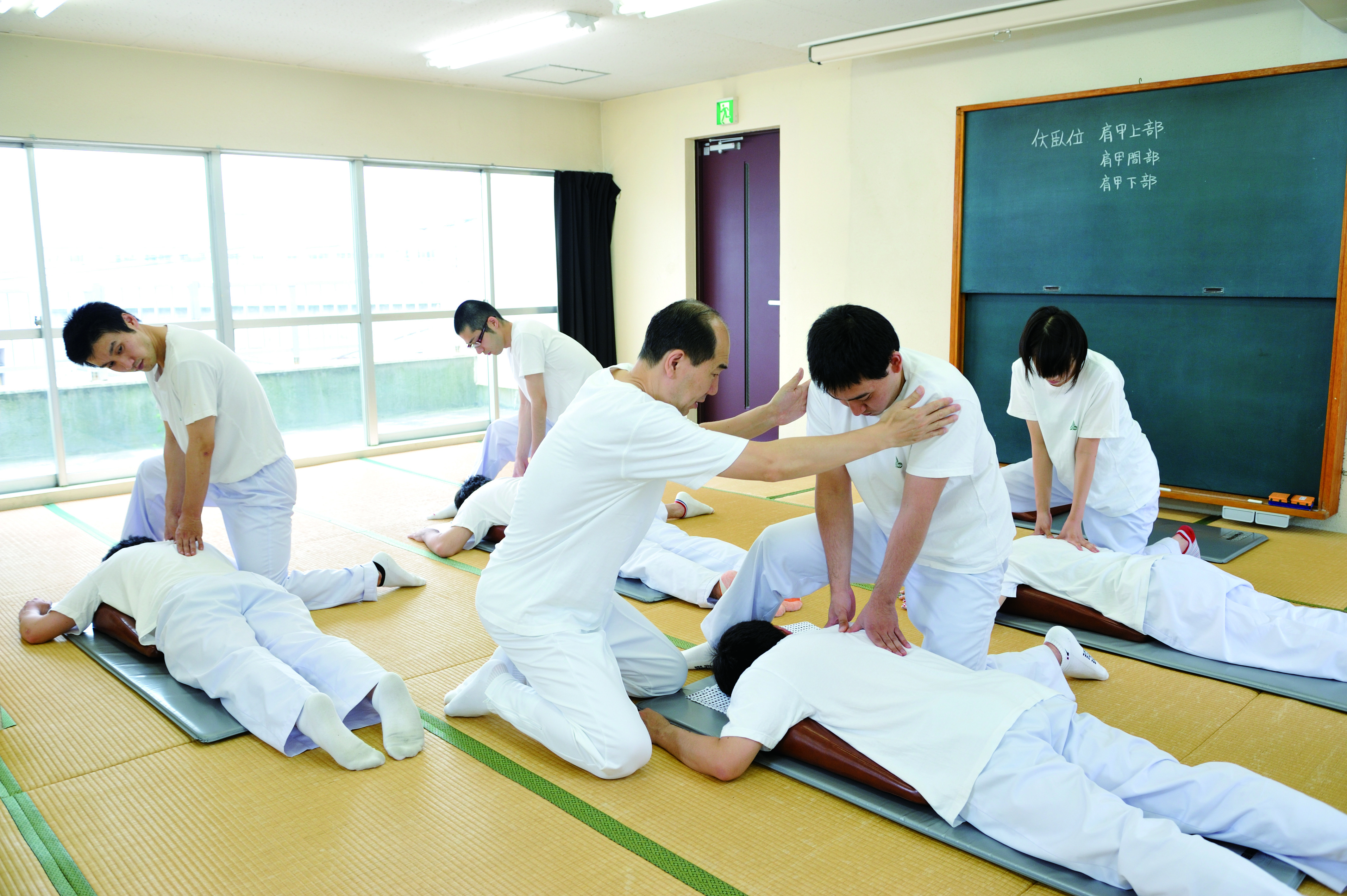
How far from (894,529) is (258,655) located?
66.8 inches

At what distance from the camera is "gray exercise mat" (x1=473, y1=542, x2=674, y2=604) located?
12.0 ft

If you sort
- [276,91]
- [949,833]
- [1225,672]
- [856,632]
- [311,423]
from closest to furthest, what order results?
[949,833] < [856,632] < [1225,672] < [276,91] < [311,423]

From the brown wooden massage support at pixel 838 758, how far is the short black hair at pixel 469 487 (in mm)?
2709

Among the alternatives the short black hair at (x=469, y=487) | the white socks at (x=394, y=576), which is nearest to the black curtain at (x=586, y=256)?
the short black hair at (x=469, y=487)

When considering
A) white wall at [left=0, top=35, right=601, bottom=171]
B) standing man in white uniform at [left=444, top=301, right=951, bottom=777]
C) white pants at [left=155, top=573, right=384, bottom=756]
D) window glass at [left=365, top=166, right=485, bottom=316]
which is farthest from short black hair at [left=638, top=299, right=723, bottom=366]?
window glass at [left=365, top=166, right=485, bottom=316]

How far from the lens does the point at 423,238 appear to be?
7.14 meters

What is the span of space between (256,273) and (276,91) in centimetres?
116

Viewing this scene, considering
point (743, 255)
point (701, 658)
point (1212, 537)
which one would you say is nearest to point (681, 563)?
point (701, 658)

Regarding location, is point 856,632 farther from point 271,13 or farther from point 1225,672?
point 271,13

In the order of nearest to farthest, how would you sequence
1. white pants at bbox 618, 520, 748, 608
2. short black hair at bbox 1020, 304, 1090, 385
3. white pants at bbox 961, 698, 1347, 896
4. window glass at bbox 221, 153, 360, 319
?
white pants at bbox 961, 698, 1347, 896 < short black hair at bbox 1020, 304, 1090, 385 < white pants at bbox 618, 520, 748, 608 < window glass at bbox 221, 153, 360, 319

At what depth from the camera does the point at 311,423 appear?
266 inches

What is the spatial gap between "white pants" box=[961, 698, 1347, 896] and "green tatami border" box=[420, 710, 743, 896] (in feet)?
1.86

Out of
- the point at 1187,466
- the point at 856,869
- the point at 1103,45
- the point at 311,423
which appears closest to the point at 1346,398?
the point at 1187,466

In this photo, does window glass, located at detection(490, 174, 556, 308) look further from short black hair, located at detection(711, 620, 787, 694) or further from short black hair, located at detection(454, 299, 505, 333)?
Result: short black hair, located at detection(711, 620, 787, 694)
